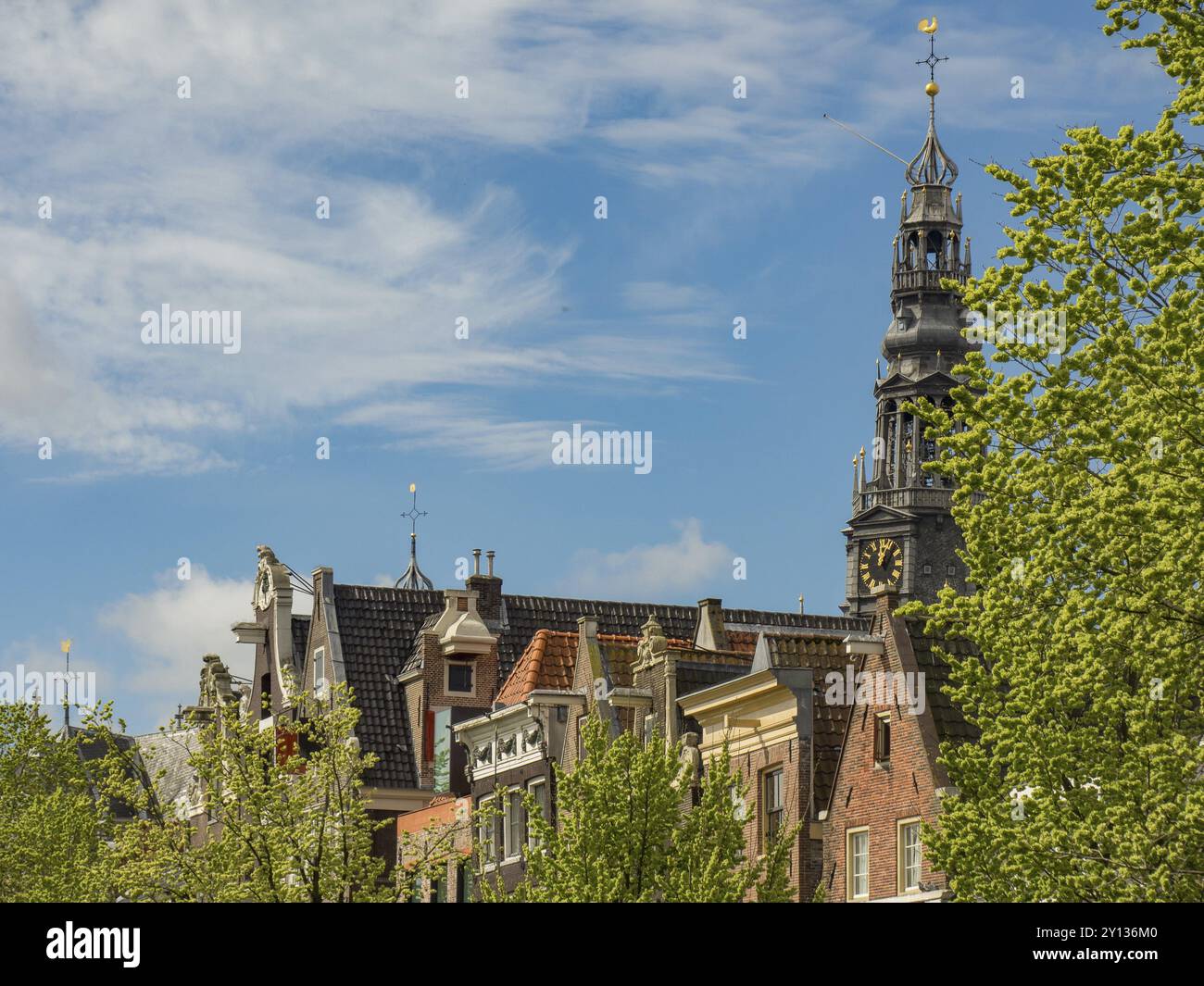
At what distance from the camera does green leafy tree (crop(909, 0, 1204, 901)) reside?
26469 millimetres

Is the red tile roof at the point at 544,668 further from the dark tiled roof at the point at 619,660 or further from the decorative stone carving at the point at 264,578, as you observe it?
the decorative stone carving at the point at 264,578

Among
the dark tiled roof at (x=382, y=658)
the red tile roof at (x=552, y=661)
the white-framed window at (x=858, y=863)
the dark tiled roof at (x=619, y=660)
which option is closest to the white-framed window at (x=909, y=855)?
the white-framed window at (x=858, y=863)

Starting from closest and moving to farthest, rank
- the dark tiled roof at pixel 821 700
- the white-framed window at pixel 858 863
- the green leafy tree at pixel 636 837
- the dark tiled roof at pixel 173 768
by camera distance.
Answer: the green leafy tree at pixel 636 837 → the white-framed window at pixel 858 863 → the dark tiled roof at pixel 821 700 → the dark tiled roof at pixel 173 768

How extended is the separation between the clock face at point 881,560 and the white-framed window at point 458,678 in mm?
95349

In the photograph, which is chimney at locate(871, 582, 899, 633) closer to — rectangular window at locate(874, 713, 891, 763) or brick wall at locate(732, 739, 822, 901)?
rectangular window at locate(874, 713, 891, 763)

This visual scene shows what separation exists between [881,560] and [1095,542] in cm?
13104

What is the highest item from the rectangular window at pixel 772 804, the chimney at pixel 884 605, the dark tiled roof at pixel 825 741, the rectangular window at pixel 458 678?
the chimney at pixel 884 605

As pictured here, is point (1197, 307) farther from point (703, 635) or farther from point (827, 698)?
point (703, 635)

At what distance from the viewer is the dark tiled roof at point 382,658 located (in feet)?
208

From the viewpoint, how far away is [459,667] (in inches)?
2502

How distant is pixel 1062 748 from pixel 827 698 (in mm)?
17269

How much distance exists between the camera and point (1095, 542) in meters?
27.5

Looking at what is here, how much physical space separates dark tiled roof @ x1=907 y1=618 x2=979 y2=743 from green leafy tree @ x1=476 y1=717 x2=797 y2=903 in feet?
13.1
